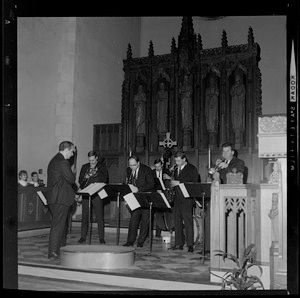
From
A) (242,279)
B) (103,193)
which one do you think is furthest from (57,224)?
(242,279)

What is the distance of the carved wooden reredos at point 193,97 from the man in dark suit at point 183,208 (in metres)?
4.03

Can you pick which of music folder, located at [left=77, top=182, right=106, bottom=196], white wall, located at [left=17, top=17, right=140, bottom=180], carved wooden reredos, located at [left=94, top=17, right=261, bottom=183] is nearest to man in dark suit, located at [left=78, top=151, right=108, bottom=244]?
music folder, located at [left=77, top=182, right=106, bottom=196]

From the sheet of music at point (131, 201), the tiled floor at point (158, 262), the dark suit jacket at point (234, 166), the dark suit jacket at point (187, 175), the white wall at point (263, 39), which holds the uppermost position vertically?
the white wall at point (263, 39)

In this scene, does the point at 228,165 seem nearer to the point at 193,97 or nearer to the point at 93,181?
the point at 93,181

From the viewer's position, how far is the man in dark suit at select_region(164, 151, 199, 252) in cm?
661

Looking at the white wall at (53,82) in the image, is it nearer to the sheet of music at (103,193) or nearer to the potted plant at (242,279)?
the sheet of music at (103,193)

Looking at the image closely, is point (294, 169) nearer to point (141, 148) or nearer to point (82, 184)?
point (82, 184)

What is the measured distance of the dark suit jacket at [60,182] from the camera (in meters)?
5.83

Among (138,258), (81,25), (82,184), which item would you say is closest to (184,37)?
(81,25)

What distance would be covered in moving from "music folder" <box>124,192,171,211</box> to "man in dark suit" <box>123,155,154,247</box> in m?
0.75

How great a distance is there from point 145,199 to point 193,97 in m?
5.64

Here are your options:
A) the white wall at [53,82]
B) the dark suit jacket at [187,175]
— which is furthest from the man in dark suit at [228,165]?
the white wall at [53,82]

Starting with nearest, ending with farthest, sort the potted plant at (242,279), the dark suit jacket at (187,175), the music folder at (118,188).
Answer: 1. the potted plant at (242,279)
2. the music folder at (118,188)
3. the dark suit jacket at (187,175)

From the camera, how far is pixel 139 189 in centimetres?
706
